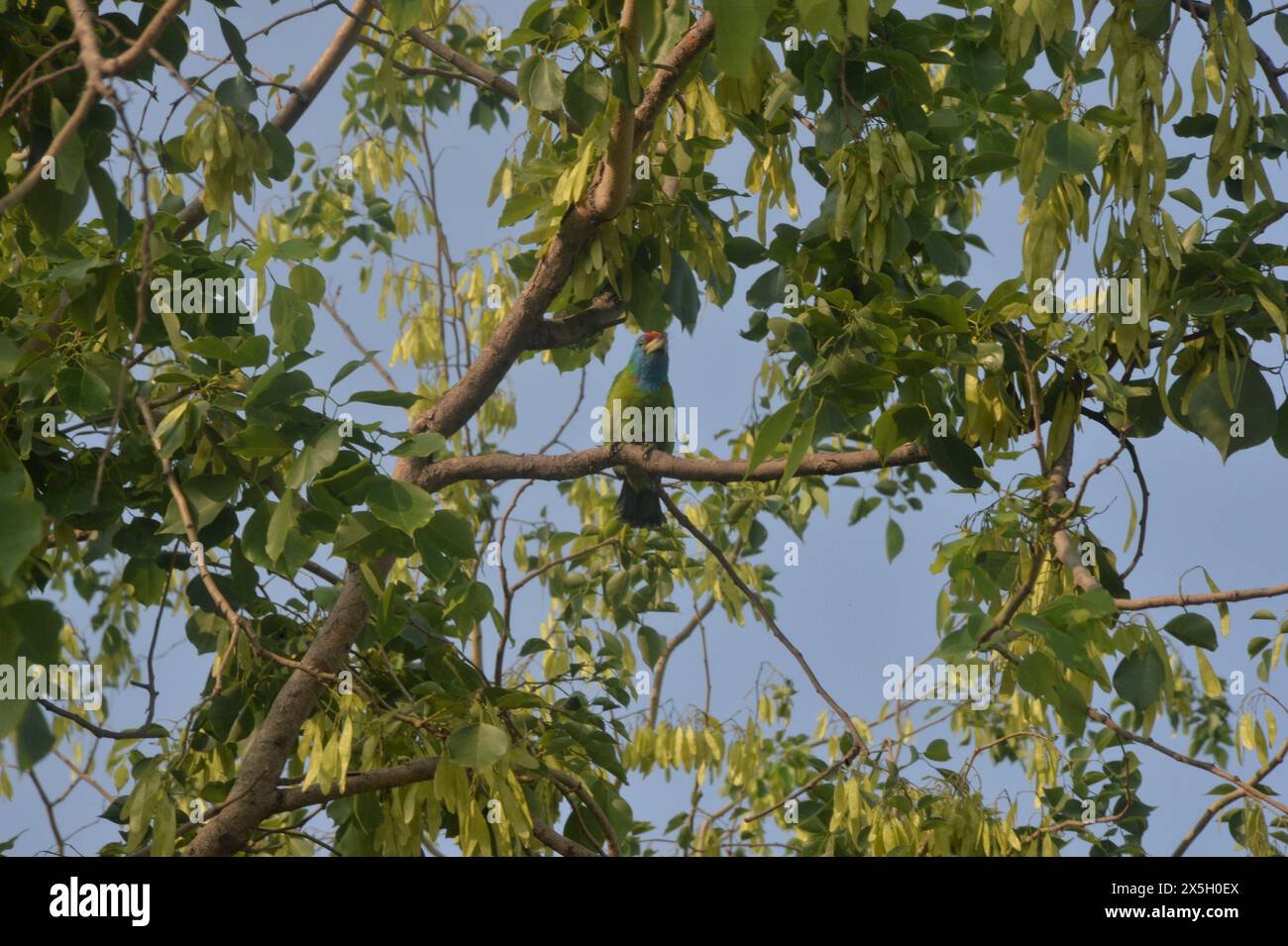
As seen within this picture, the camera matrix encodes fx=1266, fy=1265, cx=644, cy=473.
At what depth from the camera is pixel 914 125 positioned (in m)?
2.15

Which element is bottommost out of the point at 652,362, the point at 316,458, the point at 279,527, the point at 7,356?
the point at 279,527

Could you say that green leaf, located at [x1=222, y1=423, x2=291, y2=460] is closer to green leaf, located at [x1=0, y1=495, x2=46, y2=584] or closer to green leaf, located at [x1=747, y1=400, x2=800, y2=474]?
green leaf, located at [x1=747, y1=400, x2=800, y2=474]

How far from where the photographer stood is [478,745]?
1.90m

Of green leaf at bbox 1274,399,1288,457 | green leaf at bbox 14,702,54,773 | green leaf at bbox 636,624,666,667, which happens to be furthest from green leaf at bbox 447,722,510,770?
green leaf at bbox 636,624,666,667

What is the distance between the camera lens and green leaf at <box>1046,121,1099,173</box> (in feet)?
5.77

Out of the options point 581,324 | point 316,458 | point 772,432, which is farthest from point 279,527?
point 581,324

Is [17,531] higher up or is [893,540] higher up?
[893,540]

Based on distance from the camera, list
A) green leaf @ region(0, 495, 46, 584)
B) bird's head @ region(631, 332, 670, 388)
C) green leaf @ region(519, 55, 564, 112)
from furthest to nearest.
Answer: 1. bird's head @ region(631, 332, 670, 388)
2. green leaf @ region(519, 55, 564, 112)
3. green leaf @ region(0, 495, 46, 584)

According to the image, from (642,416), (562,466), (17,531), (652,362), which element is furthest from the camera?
(652,362)

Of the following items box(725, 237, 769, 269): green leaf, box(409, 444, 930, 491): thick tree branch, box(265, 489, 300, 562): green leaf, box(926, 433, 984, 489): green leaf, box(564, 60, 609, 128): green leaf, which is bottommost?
box(265, 489, 300, 562): green leaf

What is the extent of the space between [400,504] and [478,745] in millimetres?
421

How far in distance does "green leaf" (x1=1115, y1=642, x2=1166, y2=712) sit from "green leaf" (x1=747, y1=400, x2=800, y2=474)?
0.58 metres

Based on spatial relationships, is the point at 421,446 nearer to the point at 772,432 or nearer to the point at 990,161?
the point at 772,432

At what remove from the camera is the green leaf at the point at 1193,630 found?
1831 millimetres
